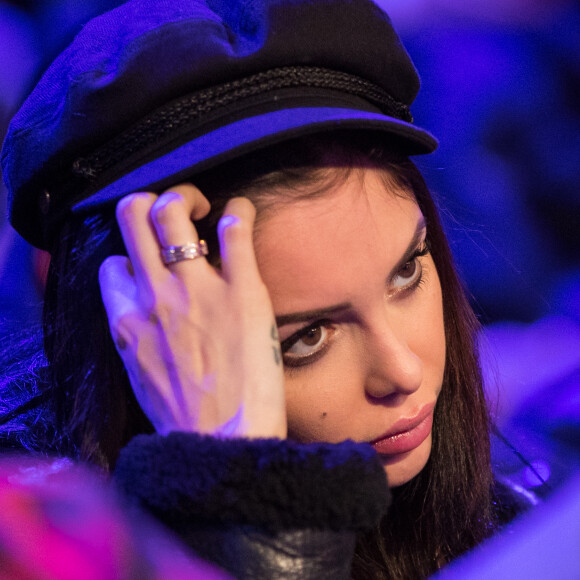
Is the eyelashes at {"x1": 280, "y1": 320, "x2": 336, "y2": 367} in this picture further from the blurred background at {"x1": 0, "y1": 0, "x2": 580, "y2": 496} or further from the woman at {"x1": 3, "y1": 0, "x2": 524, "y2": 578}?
the blurred background at {"x1": 0, "y1": 0, "x2": 580, "y2": 496}

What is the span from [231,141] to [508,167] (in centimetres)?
186

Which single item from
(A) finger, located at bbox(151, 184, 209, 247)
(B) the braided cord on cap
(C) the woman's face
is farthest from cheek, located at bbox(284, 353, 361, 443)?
(B) the braided cord on cap

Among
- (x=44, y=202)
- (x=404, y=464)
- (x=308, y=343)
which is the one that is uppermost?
(x=44, y=202)

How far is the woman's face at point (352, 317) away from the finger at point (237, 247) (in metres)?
0.05

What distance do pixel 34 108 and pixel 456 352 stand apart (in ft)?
3.61

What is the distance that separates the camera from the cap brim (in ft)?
3.19

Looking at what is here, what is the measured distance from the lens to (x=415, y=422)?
1.20 meters

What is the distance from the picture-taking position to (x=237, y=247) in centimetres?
102

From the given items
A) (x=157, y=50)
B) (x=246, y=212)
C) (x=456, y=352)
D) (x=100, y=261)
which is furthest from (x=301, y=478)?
(x=456, y=352)

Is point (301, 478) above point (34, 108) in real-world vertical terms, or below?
below

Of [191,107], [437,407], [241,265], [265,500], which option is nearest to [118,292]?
[241,265]

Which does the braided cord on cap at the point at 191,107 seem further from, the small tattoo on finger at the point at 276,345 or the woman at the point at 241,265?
the small tattoo on finger at the point at 276,345

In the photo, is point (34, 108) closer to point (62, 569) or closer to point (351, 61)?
point (351, 61)

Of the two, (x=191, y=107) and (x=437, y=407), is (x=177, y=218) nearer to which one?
(x=191, y=107)
